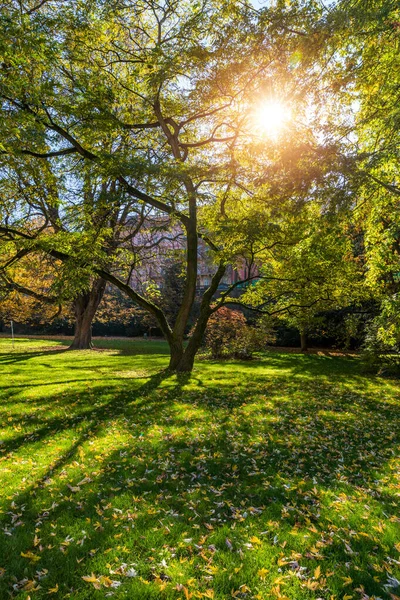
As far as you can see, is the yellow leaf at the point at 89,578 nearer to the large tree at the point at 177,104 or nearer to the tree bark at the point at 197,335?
the large tree at the point at 177,104

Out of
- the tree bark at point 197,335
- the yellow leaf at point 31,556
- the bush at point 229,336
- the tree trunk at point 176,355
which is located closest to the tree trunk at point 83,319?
the bush at point 229,336

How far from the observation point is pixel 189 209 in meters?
11.6

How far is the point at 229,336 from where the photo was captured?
679 inches

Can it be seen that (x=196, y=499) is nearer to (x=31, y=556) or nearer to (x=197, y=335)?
(x=31, y=556)

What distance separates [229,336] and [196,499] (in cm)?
1349

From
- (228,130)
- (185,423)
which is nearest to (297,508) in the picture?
(185,423)

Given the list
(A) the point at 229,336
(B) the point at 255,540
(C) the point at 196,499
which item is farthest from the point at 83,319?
(B) the point at 255,540

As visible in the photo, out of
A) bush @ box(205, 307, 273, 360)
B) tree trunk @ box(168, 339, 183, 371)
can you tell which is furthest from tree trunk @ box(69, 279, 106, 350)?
tree trunk @ box(168, 339, 183, 371)

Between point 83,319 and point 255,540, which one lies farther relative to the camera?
point 83,319

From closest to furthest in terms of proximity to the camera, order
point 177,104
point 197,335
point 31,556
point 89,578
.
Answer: point 89,578, point 31,556, point 177,104, point 197,335

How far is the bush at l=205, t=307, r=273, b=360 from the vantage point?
1705cm

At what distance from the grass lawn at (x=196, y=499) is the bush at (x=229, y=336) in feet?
28.5

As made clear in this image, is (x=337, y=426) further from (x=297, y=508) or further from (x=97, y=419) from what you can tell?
(x=97, y=419)

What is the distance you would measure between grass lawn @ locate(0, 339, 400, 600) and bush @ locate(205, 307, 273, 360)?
8698 millimetres
